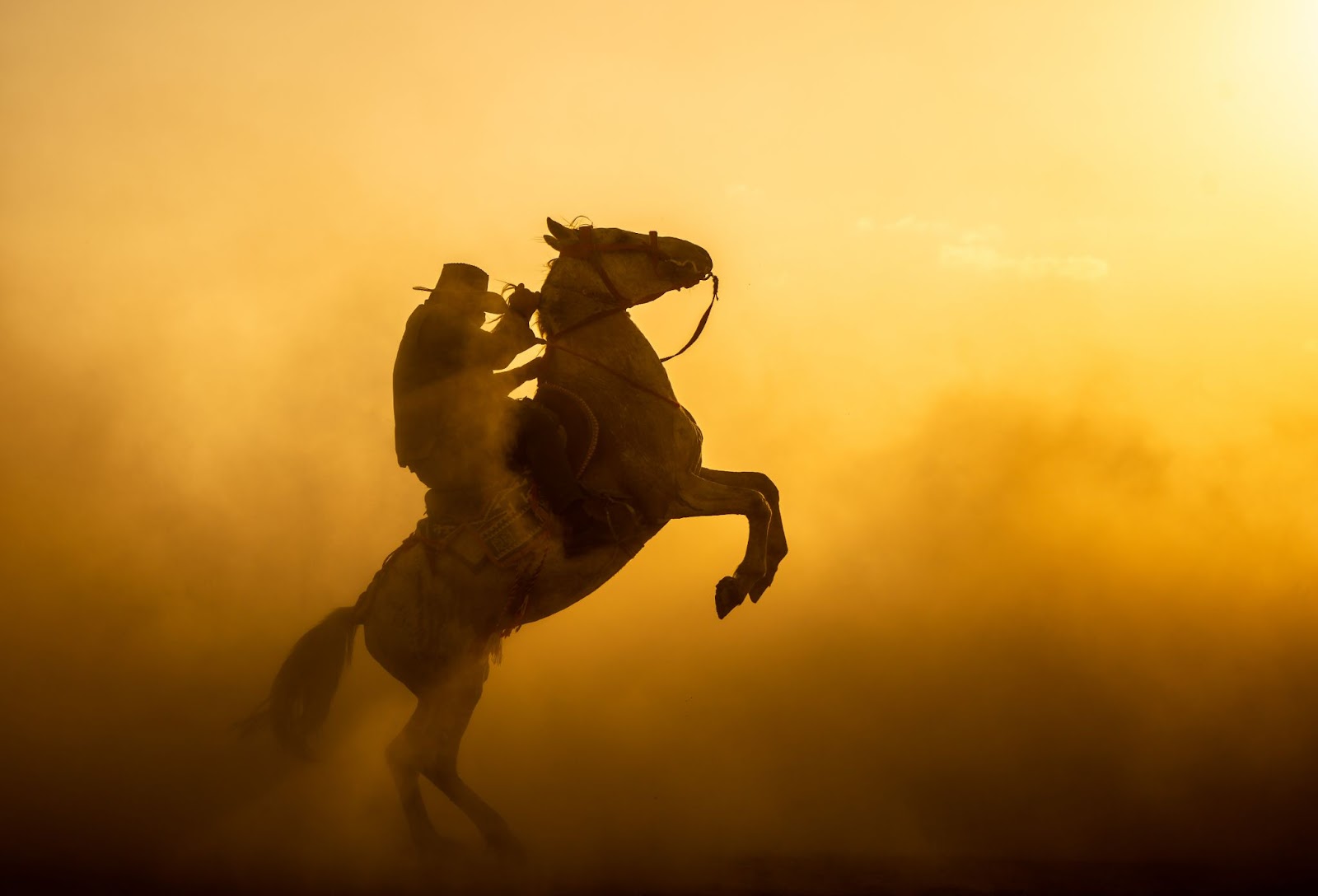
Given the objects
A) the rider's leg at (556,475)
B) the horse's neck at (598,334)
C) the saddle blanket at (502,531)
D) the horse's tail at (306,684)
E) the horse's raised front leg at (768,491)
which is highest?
the horse's neck at (598,334)

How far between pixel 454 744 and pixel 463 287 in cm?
329

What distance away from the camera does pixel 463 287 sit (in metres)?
9.04

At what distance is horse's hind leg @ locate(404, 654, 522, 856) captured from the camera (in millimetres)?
8938

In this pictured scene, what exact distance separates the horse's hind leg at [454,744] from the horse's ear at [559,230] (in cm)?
319

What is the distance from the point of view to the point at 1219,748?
44.2ft

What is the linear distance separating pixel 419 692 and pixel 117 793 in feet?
12.3

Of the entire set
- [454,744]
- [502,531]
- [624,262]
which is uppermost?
[624,262]

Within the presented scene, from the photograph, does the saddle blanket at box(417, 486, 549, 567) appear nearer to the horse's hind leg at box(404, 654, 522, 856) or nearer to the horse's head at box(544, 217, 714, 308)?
the horse's hind leg at box(404, 654, 522, 856)

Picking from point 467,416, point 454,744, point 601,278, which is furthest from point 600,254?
point 454,744

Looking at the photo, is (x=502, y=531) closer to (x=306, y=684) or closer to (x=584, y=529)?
(x=584, y=529)

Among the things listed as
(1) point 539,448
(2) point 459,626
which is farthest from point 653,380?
(2) point 459,626

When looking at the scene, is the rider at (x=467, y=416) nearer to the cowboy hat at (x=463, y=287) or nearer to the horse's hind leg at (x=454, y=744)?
the cowboy hat at (x=463, y=287)

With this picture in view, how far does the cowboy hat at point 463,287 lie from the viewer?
9016mm

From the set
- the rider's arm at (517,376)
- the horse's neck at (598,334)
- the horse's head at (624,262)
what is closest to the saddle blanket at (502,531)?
the rider's arm at (517,376)
